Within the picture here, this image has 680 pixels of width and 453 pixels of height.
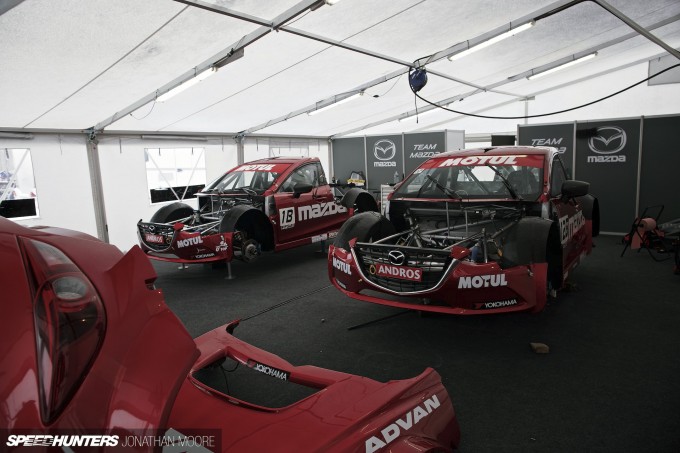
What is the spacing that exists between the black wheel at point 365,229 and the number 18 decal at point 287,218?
2215 millimetres

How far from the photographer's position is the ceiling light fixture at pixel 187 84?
6043 mm

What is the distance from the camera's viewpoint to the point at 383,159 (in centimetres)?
1179

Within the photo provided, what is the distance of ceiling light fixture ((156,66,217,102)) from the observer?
238 inches

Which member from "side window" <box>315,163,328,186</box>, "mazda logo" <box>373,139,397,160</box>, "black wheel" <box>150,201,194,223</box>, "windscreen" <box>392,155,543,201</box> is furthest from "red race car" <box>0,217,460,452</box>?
"mazda logo" <box>373,139,397,160</box>

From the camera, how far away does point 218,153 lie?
9656 mm

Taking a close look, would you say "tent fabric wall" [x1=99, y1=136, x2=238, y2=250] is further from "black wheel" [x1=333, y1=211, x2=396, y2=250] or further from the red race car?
the red race car

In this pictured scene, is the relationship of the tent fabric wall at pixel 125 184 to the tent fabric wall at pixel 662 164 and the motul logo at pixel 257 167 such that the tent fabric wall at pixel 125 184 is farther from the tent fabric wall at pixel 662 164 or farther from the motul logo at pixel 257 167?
the tent fabric wall at pixel 662 164

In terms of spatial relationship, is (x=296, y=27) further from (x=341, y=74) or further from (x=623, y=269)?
(x=623, y=269)

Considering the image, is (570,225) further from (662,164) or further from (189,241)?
(662,164)

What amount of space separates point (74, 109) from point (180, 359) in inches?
267

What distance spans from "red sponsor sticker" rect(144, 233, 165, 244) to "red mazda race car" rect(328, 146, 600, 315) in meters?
2.92

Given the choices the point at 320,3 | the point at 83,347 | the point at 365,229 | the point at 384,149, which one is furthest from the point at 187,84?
the point at 384,149

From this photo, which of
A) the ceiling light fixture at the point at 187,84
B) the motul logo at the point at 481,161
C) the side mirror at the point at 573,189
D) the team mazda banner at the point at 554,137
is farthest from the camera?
the team mazda banner at the point at 554,137

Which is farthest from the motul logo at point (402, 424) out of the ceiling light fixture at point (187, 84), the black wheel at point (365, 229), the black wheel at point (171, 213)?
the black wheel at point (171, 213)
